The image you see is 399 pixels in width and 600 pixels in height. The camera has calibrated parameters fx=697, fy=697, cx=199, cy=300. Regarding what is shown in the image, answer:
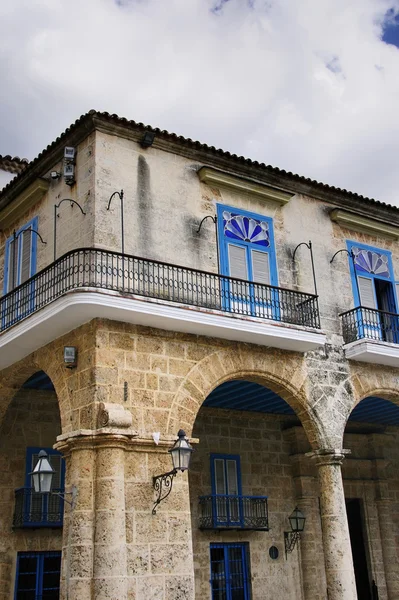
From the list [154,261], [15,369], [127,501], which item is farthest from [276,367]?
[15,369]

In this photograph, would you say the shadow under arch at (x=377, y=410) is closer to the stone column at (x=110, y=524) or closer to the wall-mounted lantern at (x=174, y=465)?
the wall-mounted lantern at (x=174, y=465)

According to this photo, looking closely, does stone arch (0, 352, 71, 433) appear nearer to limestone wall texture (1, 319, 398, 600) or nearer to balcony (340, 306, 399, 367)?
limestone wall texture (1, 319, 398, 600)

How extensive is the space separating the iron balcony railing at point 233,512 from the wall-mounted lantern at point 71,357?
4967 mm

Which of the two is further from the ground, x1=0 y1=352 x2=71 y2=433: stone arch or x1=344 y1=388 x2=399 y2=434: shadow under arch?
x1=344 y1=388 x2=399 y2=434: shadow under arch

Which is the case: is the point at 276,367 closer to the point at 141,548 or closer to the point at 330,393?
the point at 330,393

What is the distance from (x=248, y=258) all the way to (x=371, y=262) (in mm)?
3273

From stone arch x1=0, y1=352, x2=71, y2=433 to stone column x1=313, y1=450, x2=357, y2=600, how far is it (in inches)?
175

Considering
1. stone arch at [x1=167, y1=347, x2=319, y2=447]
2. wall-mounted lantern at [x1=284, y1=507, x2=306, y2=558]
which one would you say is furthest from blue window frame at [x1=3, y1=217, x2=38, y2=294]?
wall-mounted lantern at [x1=284, y1=507, x2=306, y2=558]

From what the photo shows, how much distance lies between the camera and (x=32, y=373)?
11.8 metres

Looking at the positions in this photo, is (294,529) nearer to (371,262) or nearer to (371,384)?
(371,384)

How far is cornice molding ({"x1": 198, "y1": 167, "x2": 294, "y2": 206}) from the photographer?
40.6ft

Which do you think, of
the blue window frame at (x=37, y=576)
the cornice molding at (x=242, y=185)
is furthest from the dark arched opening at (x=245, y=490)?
the cornice molding at (x=242, y=185)

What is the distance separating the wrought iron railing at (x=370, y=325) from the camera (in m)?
13.2

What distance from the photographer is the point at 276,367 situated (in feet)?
38.8
